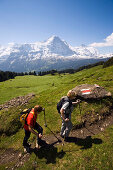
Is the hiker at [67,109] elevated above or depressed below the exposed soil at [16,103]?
above

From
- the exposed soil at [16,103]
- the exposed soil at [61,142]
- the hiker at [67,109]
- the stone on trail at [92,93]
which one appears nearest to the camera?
the hiker at [67,109]

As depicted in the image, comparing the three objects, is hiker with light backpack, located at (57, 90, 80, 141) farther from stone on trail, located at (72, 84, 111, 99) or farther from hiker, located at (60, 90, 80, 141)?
stone on trail, located at (72, 84, 111, 99)

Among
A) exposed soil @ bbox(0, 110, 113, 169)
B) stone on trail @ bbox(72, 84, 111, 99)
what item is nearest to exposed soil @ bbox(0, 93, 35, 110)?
exposed soil @ bbox(0, 110, 113, 169)

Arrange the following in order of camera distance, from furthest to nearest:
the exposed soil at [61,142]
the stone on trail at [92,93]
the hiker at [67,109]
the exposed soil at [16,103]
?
the exposed soil at [16,103] → the stone on trail at [92,93] → the exposed soil at [61,142] → the hiker at [67,109]

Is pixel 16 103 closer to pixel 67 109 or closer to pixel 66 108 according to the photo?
pixel 67 109

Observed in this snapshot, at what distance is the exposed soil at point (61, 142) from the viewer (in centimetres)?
867

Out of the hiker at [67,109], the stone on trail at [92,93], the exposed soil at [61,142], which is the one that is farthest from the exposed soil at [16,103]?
the hiker at [67,109]

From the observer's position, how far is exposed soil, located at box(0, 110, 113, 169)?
867 cm

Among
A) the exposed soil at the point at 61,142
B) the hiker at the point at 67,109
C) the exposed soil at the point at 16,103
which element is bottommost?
the exposed soil at the point at 61,142

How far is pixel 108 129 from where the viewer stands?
10.4m

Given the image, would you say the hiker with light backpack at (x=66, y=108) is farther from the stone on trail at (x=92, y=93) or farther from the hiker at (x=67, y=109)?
the stone on trail at (x=92, y=93)

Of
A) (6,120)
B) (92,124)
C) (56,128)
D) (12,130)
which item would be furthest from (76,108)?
(6,120)

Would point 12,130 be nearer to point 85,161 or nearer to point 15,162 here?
point 15,162

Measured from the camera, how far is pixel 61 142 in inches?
388
